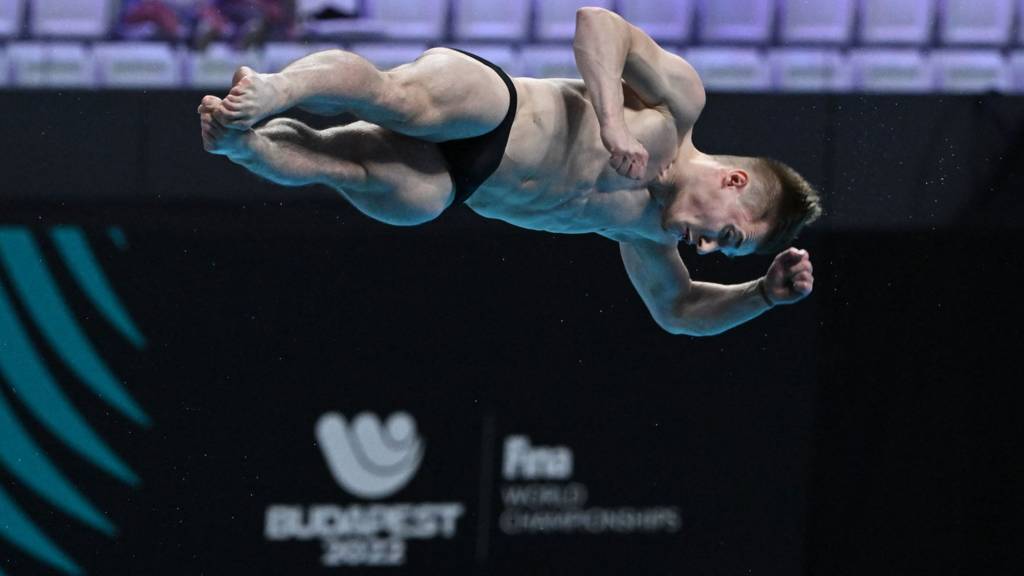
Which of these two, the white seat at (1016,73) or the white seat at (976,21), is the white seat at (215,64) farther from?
the white seat at (1016,73)

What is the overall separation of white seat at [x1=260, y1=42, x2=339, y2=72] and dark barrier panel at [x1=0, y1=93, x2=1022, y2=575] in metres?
0.59

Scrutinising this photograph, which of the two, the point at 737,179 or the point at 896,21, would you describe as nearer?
the point at 737,179

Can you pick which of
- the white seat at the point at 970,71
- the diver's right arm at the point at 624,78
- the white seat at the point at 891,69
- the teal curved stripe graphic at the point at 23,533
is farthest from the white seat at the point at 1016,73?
the teal curved stripe graphic at the point at 23,533

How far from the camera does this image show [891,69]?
7676 millimetres

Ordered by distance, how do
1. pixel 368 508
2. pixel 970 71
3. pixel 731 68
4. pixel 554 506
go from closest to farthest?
pixel 368 508 < pixel 554 506 < pixel 731 68 < pixel 970 71

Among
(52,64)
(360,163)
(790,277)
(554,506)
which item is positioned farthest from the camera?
(52,64)

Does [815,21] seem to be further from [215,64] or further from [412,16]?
[215,64]

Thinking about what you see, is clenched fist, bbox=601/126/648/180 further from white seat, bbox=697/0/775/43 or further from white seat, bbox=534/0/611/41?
white seat, bbox=697/0/775/43

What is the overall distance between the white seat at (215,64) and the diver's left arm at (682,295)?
324cm

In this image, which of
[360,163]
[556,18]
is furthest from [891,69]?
[360,163]

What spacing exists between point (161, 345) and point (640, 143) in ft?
12.0

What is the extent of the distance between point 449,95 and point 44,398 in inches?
150

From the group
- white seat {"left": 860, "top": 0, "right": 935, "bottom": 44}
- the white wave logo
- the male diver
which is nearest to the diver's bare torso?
the male diver

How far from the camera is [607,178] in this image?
398cm
